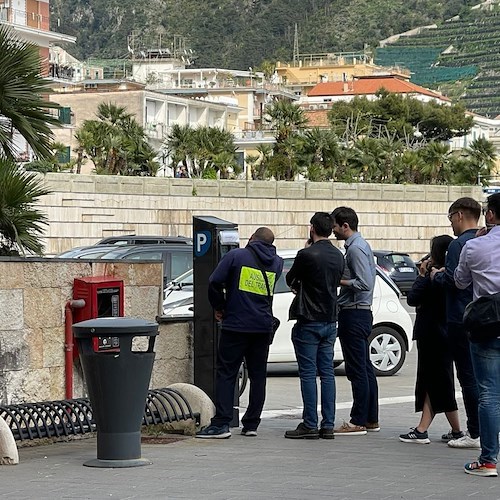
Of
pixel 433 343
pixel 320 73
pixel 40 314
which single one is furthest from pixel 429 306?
pixel 320 73

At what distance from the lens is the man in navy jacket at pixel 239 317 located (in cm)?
1026

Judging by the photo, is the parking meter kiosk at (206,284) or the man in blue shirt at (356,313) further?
the parking meter kiosk at (206,284)

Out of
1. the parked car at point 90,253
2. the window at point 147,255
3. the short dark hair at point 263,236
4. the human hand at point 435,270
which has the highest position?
the parked car at point 90,253

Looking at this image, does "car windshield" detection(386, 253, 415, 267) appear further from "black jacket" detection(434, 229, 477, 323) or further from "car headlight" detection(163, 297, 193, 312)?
"black jacket" detection(434, 229, 477, 323)

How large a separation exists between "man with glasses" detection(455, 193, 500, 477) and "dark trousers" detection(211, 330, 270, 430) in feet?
7.50

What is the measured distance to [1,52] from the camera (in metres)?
10.9

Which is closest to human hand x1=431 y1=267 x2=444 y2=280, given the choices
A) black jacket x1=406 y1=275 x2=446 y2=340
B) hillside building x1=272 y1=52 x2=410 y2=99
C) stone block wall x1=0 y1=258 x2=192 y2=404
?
black jacket x1=406 y1=275 x2=446 y2=340

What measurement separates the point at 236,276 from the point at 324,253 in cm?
77

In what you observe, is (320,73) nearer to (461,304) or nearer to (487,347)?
(461,304)

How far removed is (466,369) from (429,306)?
62 centimetres

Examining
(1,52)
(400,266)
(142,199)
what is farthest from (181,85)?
(1,52)

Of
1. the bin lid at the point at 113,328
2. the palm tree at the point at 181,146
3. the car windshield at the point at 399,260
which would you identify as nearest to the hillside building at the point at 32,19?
the palm tree at the point at 181,146

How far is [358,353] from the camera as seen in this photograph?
10.7 m

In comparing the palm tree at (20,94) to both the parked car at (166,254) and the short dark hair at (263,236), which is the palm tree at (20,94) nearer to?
the short dark hair at (263,236)
